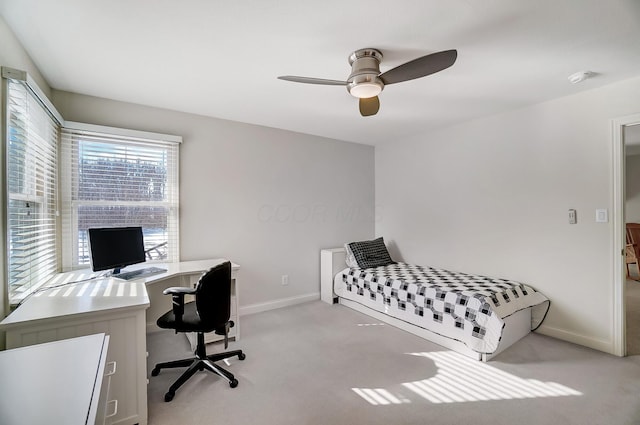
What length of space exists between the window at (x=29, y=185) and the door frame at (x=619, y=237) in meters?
4.42

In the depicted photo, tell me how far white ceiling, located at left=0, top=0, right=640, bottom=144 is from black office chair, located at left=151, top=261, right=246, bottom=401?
156 centimetres

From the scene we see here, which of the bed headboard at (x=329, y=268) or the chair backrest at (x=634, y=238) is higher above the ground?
the chair backrest at (x=634, y=238)

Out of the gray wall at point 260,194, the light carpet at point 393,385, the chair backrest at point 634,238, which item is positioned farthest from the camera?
the chair backrest at point 634,238

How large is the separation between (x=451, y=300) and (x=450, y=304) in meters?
0.04

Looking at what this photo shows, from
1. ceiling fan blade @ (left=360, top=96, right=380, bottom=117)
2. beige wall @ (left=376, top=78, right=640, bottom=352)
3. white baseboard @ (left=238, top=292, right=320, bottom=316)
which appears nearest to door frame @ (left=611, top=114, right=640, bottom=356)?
beige wall @ (left=376, top=78, right=640, bottom=352)

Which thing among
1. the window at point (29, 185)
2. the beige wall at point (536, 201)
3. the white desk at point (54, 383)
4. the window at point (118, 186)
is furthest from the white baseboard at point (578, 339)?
the window at point (29, 185)

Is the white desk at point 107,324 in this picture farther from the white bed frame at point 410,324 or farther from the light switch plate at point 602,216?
the light switch plate at point 602,216

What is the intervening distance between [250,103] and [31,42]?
62.9 inches

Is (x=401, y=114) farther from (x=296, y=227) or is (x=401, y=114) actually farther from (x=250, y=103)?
(x=296, y=227)

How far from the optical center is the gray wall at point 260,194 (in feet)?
10.6

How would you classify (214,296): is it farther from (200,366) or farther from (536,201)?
(536,201)

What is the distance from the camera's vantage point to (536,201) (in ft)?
9.97

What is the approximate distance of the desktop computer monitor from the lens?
2.29 metres

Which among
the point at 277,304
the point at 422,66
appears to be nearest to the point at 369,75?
the point at 422,66
